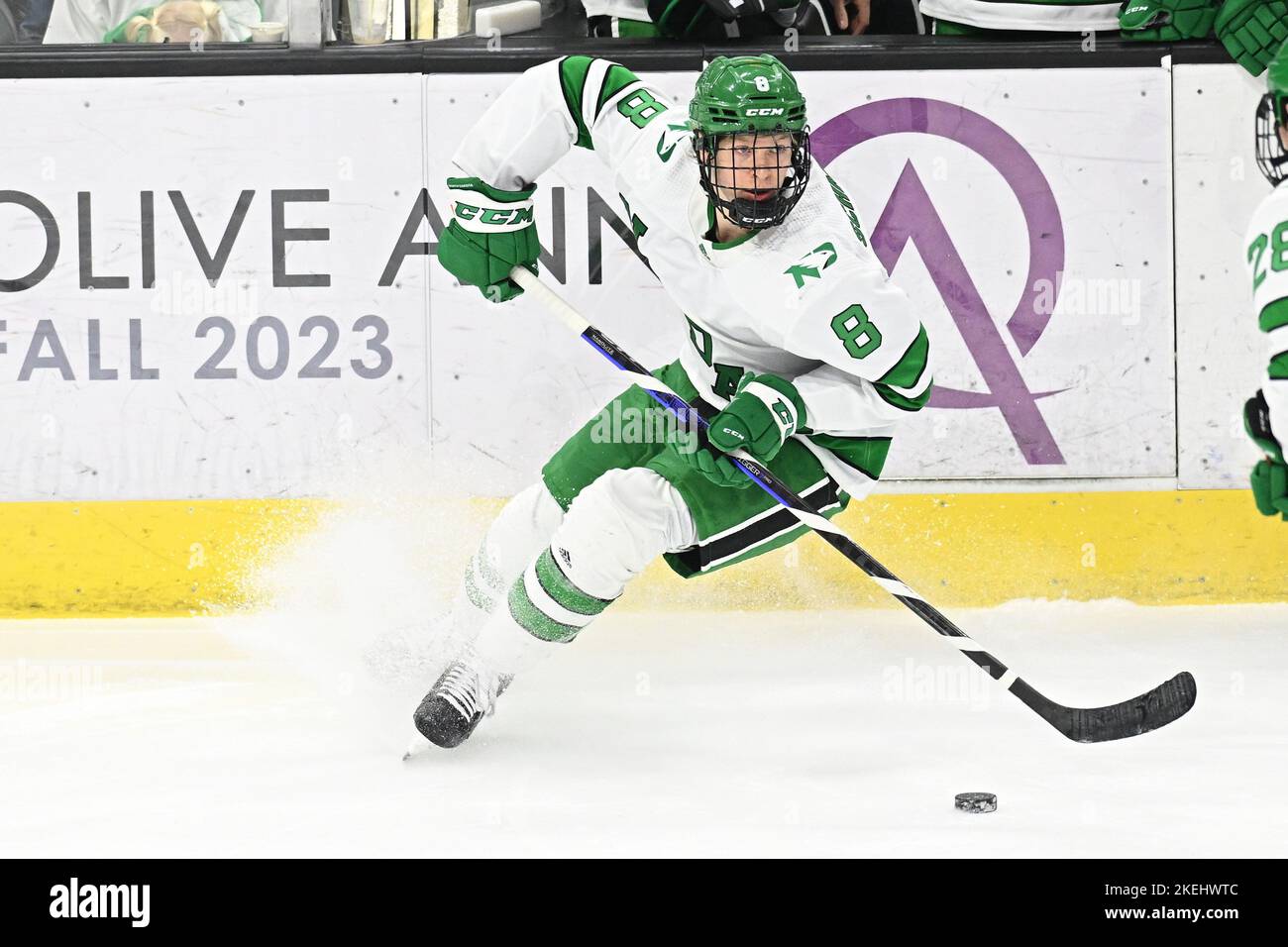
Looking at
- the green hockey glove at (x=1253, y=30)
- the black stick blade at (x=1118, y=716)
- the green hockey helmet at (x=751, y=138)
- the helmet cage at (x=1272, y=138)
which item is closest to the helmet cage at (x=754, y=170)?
the green hockey helmet at (x=751, y=138)

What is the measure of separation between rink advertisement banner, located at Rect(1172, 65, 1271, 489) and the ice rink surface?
39 cm

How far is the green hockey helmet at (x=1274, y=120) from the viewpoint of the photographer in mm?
2154

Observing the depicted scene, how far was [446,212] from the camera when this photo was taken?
387cm

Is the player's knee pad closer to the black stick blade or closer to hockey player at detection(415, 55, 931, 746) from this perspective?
hockey player at detection(415, 55, 931, 746)

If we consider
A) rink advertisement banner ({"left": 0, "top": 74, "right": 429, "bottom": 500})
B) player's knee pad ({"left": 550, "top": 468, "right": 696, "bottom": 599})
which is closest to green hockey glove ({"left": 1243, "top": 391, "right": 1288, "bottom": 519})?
player's knee pad ({"left": 550, "top": 468, "right": 696, "bottom": 599})

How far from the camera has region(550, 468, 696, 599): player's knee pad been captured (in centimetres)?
263

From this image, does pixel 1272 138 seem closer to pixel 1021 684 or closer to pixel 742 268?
pixel 742 268

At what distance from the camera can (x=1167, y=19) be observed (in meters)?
3.90

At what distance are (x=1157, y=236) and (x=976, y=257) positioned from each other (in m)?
0.44

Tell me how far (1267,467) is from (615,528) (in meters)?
1.00

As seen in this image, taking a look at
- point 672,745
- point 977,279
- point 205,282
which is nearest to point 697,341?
point 672,745

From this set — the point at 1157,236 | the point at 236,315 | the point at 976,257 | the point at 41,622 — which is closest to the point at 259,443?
the point at 236,315

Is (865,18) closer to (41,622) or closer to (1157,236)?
(1157,236)
